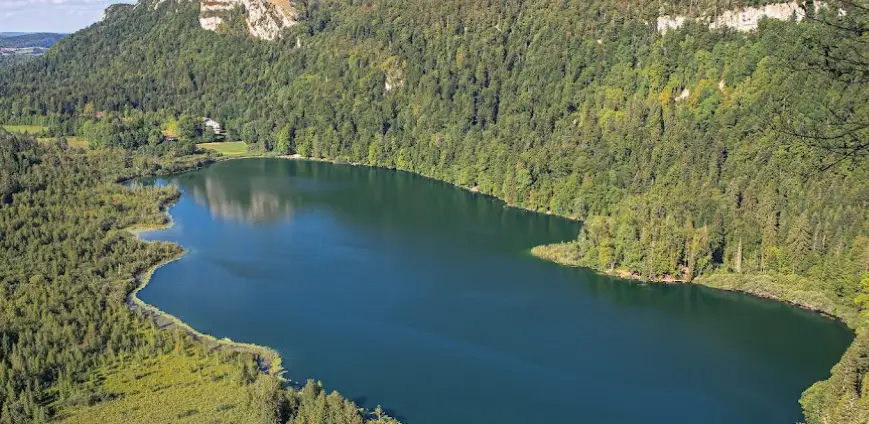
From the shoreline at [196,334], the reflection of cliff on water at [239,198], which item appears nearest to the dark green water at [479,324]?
the shoreline at [196,334]

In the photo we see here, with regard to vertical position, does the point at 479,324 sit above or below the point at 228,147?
below

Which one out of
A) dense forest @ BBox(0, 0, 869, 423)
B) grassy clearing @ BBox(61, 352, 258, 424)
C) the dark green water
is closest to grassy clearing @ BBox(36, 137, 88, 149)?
dense forest @ BBox(0, 0, 869, 423)

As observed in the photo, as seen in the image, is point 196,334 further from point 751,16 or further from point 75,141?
point 75,141

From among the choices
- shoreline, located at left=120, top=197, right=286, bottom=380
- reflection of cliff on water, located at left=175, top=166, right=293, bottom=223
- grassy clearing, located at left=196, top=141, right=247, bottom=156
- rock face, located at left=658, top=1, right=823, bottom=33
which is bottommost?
shoreline, located at left=120, top=197, right=286, bottom=380

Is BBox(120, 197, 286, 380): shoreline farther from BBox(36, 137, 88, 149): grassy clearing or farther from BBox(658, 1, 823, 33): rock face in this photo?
BBox(36, 137, 88, 149): grassy clearing

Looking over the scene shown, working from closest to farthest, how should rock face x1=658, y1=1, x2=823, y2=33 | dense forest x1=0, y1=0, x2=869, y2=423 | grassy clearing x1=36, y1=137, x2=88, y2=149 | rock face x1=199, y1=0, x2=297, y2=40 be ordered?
1. dense forest x1=0, y1=0, x2=869, y2=423
2. rock face x1=658, y1=1, x2=823, y2=33
3. grassy clearing x1=36, y1=137, x2=88, y2=149
4. rock face x1=199, y1=0, x2=297, y2=40

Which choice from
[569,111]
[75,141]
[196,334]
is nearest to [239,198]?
[569,111]
